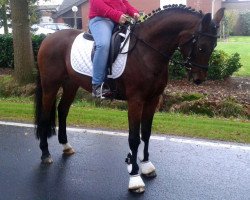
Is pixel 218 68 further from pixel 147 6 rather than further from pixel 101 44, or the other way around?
pixel 147 6

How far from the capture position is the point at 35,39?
49.9 feet

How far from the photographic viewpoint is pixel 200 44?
14.9ft

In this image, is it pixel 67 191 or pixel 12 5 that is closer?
pixel 67 191

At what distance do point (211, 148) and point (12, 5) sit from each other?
26.4 feet

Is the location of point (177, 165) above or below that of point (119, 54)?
below

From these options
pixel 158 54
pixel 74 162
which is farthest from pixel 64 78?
pixel 158 54

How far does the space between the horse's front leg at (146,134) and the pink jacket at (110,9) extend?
1209mm

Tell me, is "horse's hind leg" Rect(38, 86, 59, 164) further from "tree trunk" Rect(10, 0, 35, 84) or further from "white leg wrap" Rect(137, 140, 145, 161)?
"tree trunk" Rect(10, 0, 35, 84)

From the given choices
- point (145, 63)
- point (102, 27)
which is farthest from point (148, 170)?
point (102, 27)

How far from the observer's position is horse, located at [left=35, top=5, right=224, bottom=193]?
15.2ft

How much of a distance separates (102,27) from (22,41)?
7483 millimetres

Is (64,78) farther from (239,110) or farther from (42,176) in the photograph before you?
(239,110)

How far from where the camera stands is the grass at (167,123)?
24.2 feet

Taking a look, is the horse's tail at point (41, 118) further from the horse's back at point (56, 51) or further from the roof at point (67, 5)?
the roof at point (67, 5)
